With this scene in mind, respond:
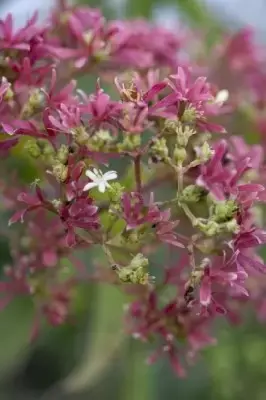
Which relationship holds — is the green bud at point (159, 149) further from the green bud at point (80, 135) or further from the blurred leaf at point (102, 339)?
the blurred leaf at point (102, 339)

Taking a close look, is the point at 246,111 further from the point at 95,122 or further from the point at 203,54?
the point at 95,122

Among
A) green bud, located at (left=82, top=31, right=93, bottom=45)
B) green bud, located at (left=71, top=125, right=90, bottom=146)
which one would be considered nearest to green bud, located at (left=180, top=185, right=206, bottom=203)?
green bud, located at (left=71, top=125, right=90, bottom=146)

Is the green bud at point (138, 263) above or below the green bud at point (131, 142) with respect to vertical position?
below

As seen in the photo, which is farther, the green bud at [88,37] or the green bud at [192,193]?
the green bud at [88,37]

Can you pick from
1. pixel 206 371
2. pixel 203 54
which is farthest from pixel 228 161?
pixel 206 371

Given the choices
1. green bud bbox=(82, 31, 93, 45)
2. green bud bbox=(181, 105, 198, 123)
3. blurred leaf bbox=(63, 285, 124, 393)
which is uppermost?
green bud bbox=(181, 105, 198, 123)

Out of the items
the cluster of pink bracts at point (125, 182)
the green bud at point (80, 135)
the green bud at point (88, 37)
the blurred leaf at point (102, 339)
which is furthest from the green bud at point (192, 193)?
the blurred leaf at point (102, 339)

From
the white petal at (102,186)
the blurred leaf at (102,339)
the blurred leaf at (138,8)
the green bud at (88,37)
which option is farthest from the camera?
the blurred leaf at (138,8)

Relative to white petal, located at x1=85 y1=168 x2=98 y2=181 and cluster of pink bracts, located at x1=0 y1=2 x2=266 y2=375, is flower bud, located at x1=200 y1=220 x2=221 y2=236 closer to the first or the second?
cluster of pink bracts, located at x1=0 y1=2 x2=266 y2=375
